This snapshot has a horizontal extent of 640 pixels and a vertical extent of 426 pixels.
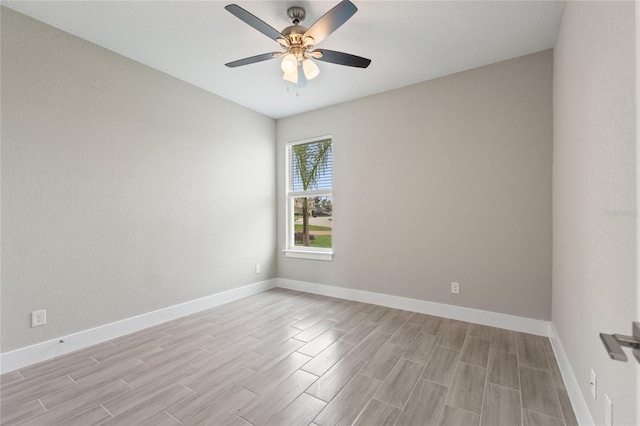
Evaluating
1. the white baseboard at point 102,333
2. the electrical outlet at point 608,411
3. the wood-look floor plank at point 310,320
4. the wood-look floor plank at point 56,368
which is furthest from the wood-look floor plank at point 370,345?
the wood-look floor plank at point 56,368

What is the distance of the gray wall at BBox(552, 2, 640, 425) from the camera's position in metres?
0.97

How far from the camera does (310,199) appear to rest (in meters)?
4.33

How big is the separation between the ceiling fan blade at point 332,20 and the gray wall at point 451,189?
5.79 feet

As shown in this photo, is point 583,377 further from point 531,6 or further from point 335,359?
point 531,6

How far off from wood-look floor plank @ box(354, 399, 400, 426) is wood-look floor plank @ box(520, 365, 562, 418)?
822mm

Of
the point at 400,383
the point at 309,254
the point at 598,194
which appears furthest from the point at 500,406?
the point at 309,254

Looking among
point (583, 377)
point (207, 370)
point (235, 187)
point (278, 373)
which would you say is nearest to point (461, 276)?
point (583, 377)

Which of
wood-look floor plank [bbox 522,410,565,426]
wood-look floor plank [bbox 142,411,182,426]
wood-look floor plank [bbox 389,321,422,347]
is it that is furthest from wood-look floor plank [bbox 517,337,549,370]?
wood-look floor plank [bbox 142,411,182,426]

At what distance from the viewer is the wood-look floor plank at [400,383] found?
1.73 metres

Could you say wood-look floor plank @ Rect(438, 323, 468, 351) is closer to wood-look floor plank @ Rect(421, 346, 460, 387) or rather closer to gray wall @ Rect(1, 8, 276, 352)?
wood-look floor plank @ Rect(421, 346, 460, 387)

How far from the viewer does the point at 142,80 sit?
9.41 ft

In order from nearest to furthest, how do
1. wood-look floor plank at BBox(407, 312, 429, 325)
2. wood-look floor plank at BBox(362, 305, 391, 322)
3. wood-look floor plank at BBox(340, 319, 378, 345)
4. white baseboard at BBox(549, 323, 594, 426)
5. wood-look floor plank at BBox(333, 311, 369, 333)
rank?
white baseboard at BBox(549, 323, 594, 426) → wood-look floor plank at BBox(340, 319, 378, 345) → wood-look floor plank at BBox(333, 311, 369, 333) → wood-look floor plank at BBox(407, 312, 429, 325) → wood-look floor plank at BBox(362, 305, 391, 322)

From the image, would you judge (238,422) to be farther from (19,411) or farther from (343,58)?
(343,58)

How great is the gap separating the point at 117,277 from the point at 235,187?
174cm
